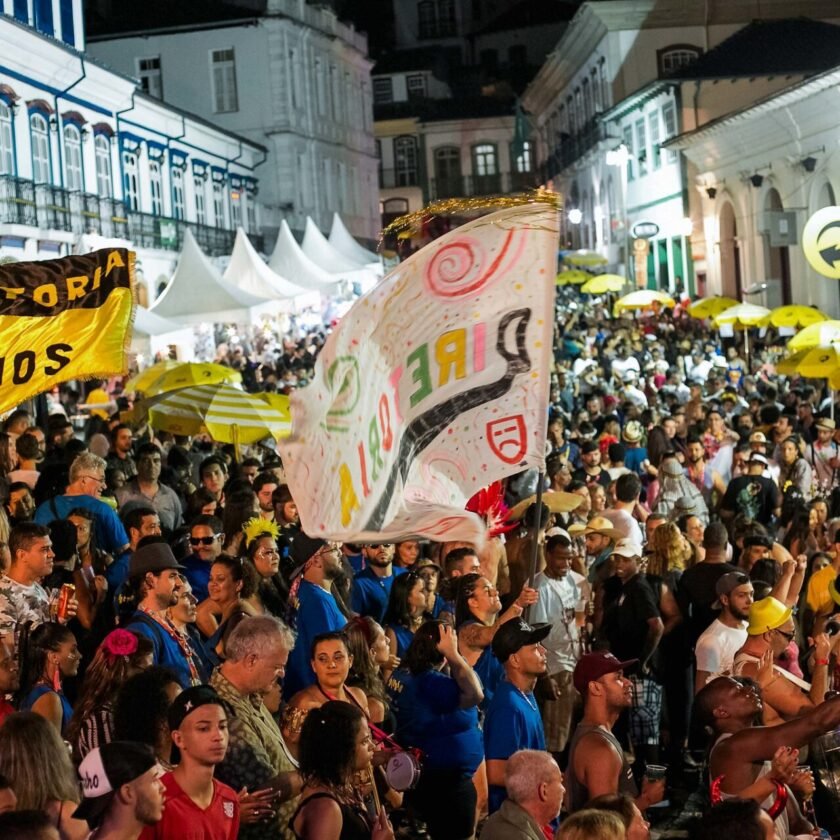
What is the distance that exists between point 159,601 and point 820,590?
4.48 meters

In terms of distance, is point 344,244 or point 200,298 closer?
point 200,298

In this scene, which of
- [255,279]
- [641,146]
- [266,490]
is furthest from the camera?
[641,146]

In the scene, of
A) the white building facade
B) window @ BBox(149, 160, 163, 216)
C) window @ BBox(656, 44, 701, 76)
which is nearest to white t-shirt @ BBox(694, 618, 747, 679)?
window @ BBox(149, 160, 163, 216)

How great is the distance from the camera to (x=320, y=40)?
66438 mm

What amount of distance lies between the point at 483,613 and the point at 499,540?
8.61ft

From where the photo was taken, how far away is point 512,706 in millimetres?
6867

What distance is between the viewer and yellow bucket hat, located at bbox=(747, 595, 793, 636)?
802 centimetres

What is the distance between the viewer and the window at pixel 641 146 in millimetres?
46156

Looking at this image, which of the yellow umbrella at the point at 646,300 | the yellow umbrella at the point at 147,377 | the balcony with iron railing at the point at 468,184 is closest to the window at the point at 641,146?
the yellow umbrella at the point at 646,300

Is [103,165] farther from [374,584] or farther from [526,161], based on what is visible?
[526,161]

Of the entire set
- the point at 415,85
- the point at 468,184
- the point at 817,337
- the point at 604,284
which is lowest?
the point at 817,337

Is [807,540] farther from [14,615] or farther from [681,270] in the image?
[681,270]

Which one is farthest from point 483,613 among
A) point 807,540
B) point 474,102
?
point 474,102

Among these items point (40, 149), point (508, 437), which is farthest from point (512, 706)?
point (40, 149)
